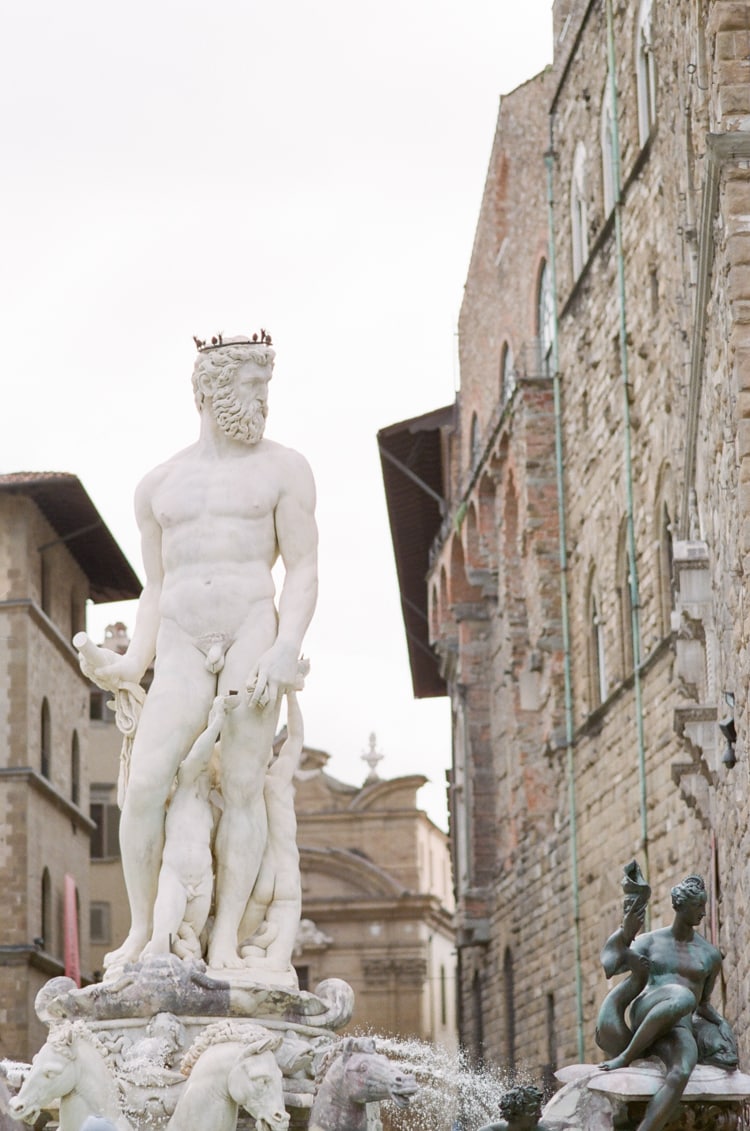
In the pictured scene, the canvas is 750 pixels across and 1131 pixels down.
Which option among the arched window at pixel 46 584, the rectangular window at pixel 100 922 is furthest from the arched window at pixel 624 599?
the rectangular window at pixel 100 922

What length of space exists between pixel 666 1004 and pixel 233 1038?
2071mm

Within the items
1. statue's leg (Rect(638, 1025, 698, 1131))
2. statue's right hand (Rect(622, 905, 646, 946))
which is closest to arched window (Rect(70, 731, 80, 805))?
statue's right hand (Rect(622, 905, 646, 946))

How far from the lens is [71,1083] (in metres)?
8.66

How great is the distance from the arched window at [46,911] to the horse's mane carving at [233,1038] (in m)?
32.2

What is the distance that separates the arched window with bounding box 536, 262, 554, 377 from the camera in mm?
32719

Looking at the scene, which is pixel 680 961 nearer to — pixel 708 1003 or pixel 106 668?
pixel 708 1003

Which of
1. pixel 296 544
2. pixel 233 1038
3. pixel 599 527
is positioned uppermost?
pixel 599 527

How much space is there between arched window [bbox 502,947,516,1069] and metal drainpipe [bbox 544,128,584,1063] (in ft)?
23.2

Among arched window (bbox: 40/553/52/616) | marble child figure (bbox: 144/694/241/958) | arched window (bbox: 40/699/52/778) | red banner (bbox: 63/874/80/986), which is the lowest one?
marble child figure (bbox: 144/694/241/958)

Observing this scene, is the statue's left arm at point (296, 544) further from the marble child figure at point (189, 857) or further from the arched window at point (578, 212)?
the arched window at point (578, 212)

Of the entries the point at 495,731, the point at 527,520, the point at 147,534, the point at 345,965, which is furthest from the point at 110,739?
the point at 147,534

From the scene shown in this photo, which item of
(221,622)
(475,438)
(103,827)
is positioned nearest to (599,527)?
(475,438)

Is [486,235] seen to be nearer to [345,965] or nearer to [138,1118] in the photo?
[345,965]

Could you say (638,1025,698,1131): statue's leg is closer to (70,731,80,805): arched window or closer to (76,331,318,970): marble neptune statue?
(76,331,318,970): marble neptune statue
